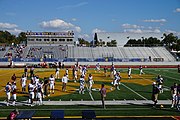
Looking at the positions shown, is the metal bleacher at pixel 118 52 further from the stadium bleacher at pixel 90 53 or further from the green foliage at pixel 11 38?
the green foliage at pixel 11 38

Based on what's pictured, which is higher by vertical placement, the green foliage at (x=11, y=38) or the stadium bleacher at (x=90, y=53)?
the green foliage at (x=11, y=38)

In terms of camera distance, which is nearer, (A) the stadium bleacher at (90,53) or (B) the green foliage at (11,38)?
(A) the stadium bleacher at (90,53)

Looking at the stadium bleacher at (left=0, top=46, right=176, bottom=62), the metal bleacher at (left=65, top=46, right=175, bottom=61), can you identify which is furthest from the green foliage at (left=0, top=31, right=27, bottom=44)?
the metal bleacher at (left=65, top=46, right=175, bottom=61)

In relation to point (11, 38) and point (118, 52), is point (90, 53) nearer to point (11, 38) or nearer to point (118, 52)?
point (118, 52)

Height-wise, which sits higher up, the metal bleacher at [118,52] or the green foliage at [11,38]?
the green foliage at [11,38]

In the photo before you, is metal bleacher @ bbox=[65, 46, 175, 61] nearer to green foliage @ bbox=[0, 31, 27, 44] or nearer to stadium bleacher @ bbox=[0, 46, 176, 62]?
stadium bleacher @ bbox=[0, 46, 176, 62]

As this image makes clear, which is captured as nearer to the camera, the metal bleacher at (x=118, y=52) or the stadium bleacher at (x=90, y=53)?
the stadium bleacher at (x=90, y=53)

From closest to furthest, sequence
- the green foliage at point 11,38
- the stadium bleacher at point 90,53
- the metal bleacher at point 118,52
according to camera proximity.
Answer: the stadium bleacher at point 90,53 → the metal bleacher at point 118,52 → the green foliage at point 11,38

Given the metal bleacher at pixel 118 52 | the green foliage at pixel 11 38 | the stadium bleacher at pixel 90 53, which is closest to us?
the stadium bleacher at pixel 90 53

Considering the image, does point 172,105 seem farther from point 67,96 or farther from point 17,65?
point 17,65

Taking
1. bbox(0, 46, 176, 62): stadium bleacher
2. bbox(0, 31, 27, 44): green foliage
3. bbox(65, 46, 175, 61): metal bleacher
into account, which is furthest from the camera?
bbox(0, 31, 27, 44): green foliage

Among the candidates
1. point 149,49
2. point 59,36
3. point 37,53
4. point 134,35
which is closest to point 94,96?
point 37,53

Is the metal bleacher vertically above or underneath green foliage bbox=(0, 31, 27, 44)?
underneath

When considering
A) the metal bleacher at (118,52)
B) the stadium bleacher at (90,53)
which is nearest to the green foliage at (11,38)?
the stadium bleacher at (90,53)
